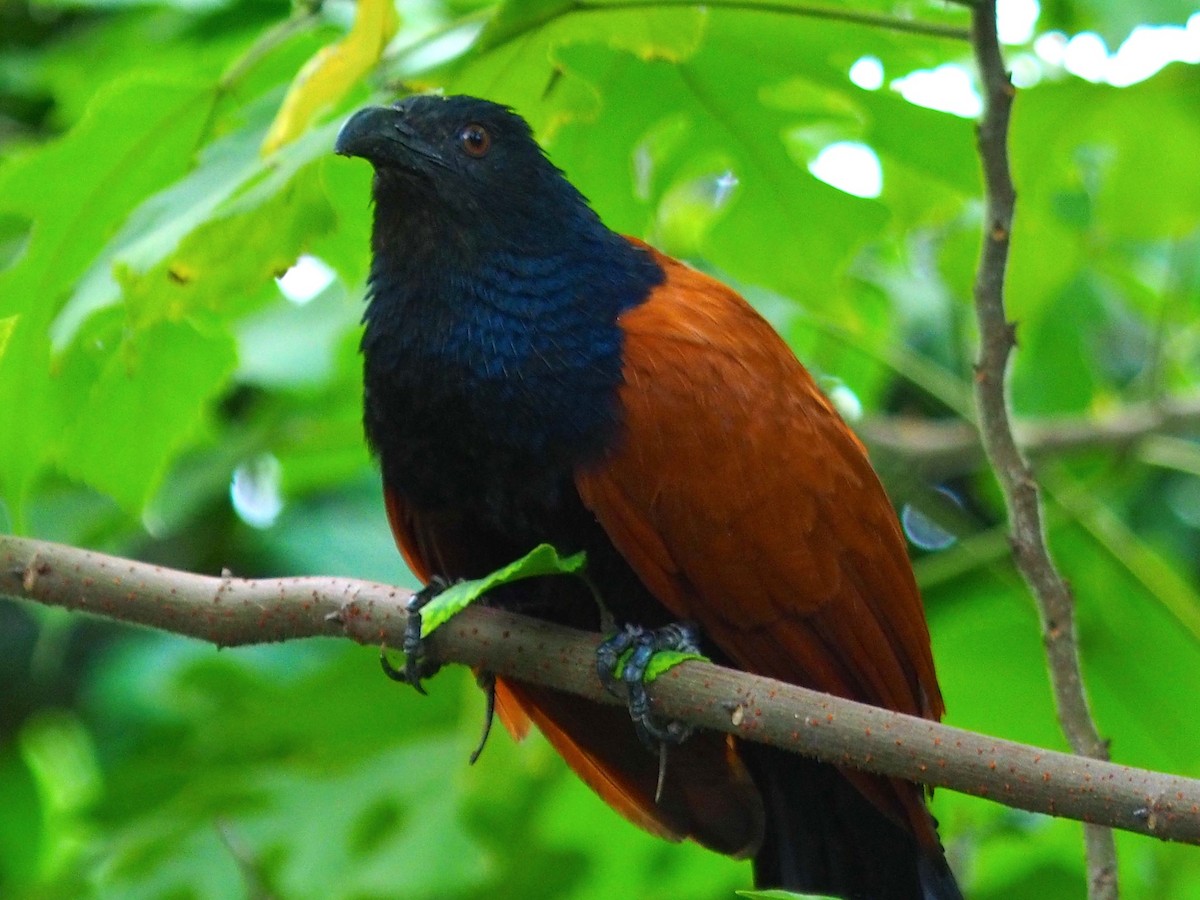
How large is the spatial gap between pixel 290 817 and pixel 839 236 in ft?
7.01

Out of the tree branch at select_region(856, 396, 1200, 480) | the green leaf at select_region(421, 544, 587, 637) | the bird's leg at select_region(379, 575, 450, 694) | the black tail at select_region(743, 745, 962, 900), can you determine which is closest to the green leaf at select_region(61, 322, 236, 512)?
the bird's leg at select_region(379, 575, 450, 694)

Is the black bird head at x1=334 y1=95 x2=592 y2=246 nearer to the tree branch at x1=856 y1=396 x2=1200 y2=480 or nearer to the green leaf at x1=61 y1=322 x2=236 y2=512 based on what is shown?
the green leaf at x1=61 y1=322 x2=236 y2=512

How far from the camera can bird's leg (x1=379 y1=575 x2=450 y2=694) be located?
244cm

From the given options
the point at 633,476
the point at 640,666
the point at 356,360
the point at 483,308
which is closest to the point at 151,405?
the point at 483,308

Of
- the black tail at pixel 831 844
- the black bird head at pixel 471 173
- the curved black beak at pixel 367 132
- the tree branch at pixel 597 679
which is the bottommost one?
the black tail at pixel 831 844

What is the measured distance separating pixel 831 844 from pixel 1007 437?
A: 0.97 metres

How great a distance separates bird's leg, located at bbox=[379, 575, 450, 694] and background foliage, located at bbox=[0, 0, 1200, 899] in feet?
1.87

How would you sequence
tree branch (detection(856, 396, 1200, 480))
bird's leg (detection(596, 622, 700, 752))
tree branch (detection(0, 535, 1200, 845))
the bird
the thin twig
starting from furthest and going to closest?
tree branch (detection(856, 396, 1200, 480)) < the bird < the thin twig < bird's leg (detection(596, 622, 700, 752)) < tree branch (detection(0, 535, 1200, 845))

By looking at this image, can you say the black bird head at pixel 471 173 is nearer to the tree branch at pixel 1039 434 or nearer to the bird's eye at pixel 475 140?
the bird's eye at pixel 475 140

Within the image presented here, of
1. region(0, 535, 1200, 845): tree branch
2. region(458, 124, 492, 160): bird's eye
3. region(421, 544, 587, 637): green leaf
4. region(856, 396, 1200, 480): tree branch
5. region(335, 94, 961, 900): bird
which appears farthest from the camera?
region(856, 396, 1200, 480): tree branch

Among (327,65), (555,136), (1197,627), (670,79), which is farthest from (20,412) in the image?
(1197,627)

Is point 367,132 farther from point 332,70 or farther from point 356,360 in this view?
point 356,360

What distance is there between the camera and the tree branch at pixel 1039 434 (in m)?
4.17

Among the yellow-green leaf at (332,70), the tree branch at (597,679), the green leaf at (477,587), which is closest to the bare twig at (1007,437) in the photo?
the tree branch at (597,679)
